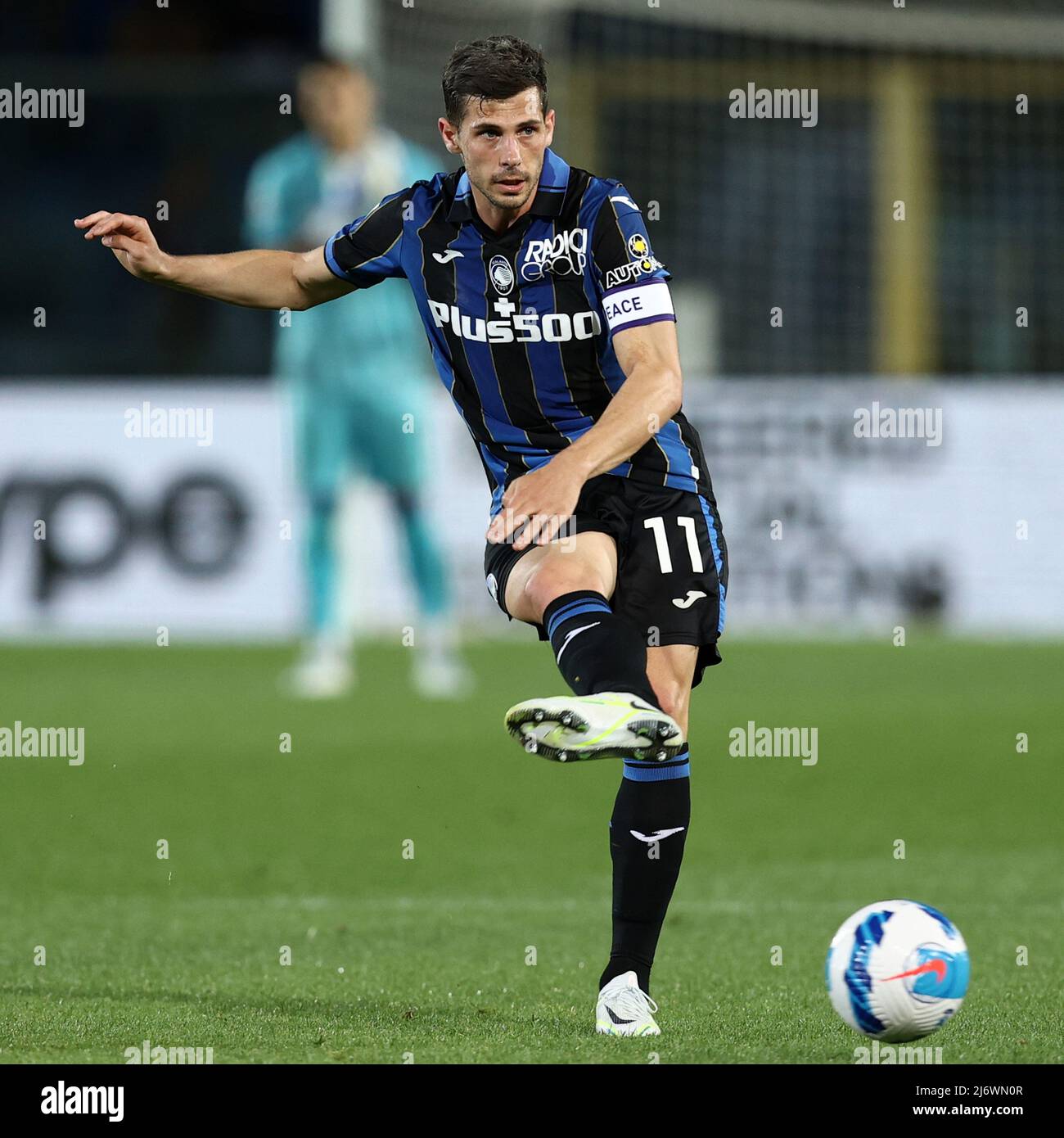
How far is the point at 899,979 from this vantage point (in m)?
4.16

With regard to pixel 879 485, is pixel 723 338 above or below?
above

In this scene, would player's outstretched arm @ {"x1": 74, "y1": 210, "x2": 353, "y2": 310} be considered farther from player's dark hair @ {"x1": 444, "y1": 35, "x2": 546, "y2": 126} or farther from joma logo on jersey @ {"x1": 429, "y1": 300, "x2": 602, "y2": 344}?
player's dark hair @ {"x1": 444, "y1": 35, "x2": 546, "y2": 126}

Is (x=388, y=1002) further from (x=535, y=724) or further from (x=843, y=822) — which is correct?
(x=843, y=822)

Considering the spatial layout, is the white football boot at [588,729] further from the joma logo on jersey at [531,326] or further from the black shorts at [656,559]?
the joma logo on jersey at [531,326]

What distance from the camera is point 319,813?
28.0 ft

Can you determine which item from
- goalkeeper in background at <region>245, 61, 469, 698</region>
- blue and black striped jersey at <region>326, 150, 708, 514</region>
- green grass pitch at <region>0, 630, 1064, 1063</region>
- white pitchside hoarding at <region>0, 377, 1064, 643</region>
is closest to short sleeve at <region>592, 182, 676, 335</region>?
blue and black striped jersey at <region>326, 150, 708, 514</region>

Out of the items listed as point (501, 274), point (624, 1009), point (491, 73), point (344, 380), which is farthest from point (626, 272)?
point (344, 380)

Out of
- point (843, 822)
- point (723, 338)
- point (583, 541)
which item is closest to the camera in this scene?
point (583, 541)

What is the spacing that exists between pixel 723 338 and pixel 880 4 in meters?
3.69

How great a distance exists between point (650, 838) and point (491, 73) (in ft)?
5.80

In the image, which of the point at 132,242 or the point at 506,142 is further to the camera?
the point at 132,242

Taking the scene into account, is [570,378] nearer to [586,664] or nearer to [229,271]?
[586,664]

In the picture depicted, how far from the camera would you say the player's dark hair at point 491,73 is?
14.4 ft

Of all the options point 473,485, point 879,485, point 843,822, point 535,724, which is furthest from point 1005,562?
point 535,724
